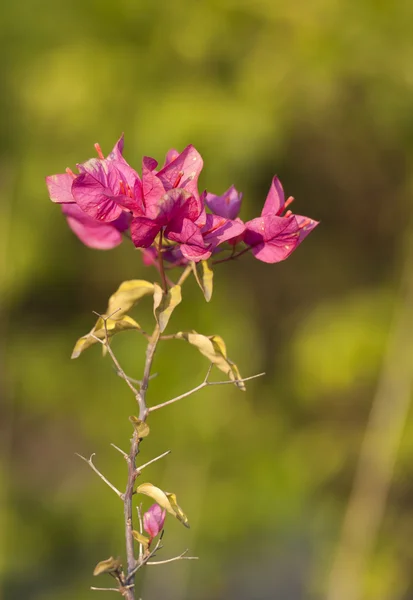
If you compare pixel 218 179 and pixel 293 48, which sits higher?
pixel 293 48

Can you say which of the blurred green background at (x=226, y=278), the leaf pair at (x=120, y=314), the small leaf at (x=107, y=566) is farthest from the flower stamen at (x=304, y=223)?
the blurred green background at (x=226, y=278)

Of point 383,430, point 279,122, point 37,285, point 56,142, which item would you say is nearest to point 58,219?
point 56,142

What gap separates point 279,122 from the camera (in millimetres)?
2006

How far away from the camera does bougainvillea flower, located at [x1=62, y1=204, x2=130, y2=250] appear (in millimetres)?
505

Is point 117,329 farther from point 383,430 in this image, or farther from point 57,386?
point 57,386

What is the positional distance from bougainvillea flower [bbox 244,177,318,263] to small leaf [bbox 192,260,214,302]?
3cm

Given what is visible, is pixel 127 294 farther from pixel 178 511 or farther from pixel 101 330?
pixel 178 511

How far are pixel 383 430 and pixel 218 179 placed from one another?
814 millimetres

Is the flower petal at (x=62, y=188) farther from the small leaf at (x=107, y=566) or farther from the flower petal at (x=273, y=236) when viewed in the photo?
the small leaf at (x=107, y=566)

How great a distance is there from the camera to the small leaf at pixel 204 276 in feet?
1.44

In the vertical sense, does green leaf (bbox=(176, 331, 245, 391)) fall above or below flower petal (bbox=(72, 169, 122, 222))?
below

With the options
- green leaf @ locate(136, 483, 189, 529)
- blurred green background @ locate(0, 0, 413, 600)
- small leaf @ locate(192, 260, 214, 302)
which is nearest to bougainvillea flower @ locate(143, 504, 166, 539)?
green leaf @ locate(136, 483, 189, 529)

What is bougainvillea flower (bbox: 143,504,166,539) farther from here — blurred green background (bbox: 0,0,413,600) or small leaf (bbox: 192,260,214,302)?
blurred green background (bbox: 0,0,413,600)

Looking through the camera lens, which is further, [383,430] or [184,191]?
[383,430]
